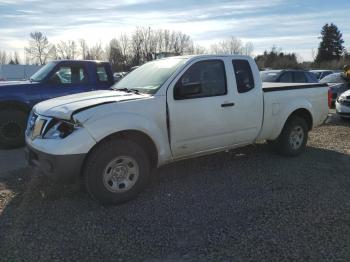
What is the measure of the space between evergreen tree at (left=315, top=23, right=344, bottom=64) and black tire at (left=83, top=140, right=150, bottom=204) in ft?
228

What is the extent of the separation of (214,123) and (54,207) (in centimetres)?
245

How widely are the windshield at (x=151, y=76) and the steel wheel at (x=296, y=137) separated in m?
2.71

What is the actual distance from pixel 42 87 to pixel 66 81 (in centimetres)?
58

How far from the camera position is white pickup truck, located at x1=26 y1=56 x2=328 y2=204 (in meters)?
4.38

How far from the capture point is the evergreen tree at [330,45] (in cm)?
6844

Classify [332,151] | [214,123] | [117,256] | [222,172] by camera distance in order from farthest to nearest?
[332,151] → [222,172] → [214,123] → [117,256]

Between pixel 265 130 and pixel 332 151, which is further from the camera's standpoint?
pixel 332 151

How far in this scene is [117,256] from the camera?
11.5ft

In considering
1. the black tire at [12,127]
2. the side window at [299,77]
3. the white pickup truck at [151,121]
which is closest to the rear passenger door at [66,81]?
the black tire at [12,127]

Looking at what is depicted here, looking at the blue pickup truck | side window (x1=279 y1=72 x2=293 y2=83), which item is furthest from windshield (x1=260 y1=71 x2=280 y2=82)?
the blue pickup truck

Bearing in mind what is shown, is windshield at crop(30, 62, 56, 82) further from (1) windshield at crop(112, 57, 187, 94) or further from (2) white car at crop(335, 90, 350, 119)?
(2) white car at crop(335, 90, 350, 119)

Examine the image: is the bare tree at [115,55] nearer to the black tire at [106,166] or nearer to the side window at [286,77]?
the side window at [286,77]

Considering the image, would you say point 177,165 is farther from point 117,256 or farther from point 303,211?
point 117,256

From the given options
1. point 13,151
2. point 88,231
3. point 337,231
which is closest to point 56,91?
point 13,151
